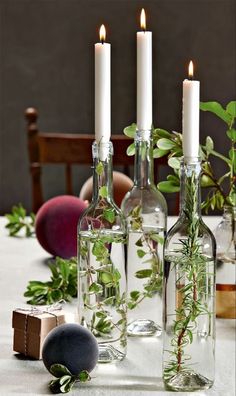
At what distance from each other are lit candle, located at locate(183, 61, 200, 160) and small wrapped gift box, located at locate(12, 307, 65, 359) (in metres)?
0.24

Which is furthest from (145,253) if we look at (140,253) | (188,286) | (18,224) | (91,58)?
(91,58)

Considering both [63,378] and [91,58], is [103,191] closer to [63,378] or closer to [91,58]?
[63,378]

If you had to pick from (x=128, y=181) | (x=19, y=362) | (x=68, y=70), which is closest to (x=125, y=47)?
(x=68, y=70)

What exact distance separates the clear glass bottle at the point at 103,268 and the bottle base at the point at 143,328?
0.45 feet

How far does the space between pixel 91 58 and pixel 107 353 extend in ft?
9.68

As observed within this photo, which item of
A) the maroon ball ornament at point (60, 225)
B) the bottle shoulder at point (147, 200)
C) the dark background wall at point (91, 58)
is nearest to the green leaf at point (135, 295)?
the bottle shoulder at point (147, 200)

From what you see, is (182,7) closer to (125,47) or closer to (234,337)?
(125,47)

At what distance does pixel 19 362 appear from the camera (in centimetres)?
96

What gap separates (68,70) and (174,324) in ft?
9.88

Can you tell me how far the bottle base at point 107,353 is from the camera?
37.0 inches

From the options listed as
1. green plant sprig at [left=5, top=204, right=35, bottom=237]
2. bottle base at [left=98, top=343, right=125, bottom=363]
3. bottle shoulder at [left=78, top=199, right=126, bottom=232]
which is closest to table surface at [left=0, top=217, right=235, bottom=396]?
bottle base at [left=98, top=343, right=125, bottom=363]

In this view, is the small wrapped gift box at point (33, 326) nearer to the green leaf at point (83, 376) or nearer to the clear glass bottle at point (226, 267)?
the green leaf at point (83, 376)

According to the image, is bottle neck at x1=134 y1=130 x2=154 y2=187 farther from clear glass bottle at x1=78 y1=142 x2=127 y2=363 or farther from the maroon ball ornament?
the maroon ball ornament

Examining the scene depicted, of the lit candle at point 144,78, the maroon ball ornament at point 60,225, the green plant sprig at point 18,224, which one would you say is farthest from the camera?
the green plant sprig at point 18,224
